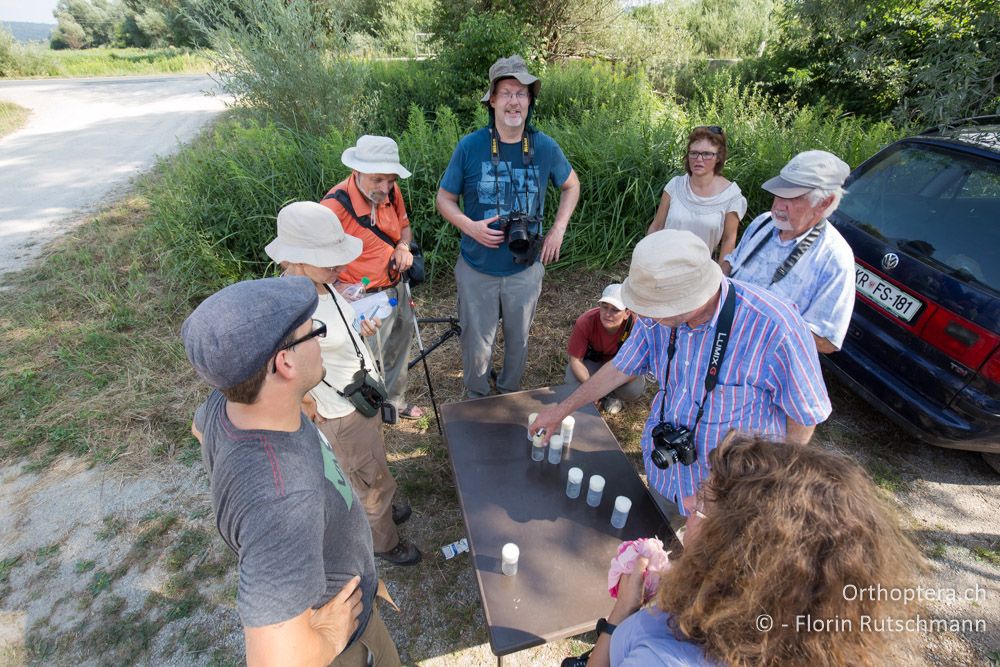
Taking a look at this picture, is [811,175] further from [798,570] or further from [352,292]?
[352,292]

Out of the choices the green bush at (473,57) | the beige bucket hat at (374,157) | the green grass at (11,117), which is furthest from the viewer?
the green grass at (11,117)

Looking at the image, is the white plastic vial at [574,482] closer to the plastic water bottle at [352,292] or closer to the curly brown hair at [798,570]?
the curly brown hair at [798,570]

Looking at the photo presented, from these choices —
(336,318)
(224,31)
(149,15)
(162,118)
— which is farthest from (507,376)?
(149,15)

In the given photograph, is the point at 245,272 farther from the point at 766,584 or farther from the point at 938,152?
the point at 938,152

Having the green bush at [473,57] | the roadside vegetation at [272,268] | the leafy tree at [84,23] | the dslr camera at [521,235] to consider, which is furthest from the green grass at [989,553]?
the leafy tree at [84,23]

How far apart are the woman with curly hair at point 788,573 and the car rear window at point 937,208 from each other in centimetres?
224

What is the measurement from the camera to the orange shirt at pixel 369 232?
268 cm

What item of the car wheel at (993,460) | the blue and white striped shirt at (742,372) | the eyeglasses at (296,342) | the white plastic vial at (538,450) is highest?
the eyeglasses at (296,342)

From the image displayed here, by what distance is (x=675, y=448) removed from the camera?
1.72 m

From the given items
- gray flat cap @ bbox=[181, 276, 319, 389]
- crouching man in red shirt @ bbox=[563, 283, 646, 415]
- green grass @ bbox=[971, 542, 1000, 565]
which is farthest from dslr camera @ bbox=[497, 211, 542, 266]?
green grass @ bbox=[971, 542, 1000, 565]

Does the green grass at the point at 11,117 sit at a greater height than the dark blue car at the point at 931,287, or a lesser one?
lesser

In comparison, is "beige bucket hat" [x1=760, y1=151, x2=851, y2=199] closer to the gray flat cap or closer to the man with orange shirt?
the man with orange shirt

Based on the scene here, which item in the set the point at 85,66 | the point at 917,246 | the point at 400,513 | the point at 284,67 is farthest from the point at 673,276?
the point at 85,66

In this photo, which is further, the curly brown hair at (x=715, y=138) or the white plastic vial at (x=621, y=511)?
the curly brown hair at (x=715, y=138)
